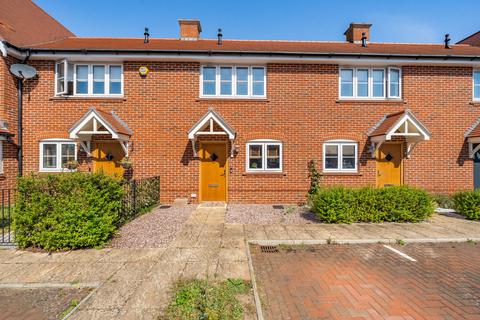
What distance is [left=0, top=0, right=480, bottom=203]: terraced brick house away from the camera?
1004cm

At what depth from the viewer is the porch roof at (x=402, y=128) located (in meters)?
9.23

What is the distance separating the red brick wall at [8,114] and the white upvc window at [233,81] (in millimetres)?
7470

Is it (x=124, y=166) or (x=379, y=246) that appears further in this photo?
(x=124, y=166)

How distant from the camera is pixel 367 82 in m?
10.6

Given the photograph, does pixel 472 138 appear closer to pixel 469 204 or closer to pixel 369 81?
pixel 469 204

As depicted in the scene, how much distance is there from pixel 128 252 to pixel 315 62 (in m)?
9.87

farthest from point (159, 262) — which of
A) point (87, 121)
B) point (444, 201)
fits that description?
point (444, 201)

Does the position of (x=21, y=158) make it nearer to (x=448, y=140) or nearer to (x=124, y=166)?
(x=124, y=166)

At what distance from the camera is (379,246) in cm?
556

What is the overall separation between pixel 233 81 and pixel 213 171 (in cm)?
397

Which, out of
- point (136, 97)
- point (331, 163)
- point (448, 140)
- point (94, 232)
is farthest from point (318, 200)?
point (136, 97)

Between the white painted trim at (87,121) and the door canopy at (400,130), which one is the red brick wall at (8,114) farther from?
the door canopy at (400,130)

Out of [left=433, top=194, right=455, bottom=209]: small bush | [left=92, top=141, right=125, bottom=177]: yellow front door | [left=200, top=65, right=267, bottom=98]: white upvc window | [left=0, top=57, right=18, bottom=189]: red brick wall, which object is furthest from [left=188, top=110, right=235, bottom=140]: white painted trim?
[left=433, top=194, right=455, bottom=209]: small bush

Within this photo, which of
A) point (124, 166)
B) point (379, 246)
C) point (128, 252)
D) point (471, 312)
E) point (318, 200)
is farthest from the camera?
point (124, 166)
